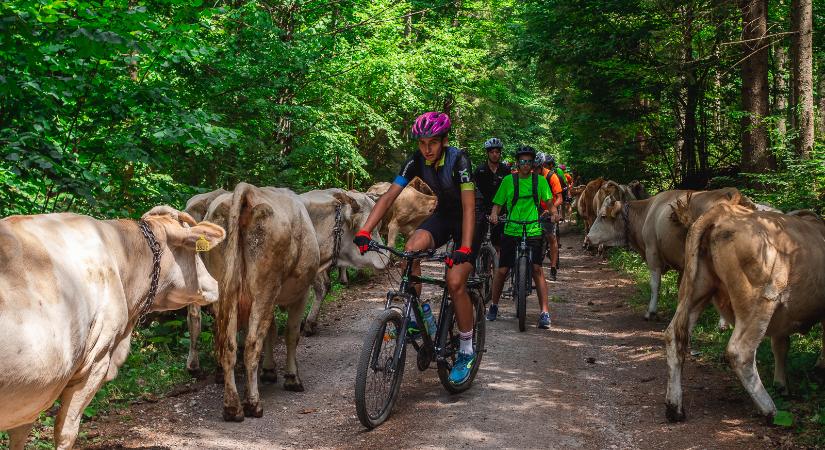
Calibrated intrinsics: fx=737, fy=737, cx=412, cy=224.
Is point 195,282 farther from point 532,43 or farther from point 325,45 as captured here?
point 532,43

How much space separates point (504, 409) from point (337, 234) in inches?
133

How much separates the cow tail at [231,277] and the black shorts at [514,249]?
4880mm

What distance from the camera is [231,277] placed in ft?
21.2

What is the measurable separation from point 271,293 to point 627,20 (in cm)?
1141

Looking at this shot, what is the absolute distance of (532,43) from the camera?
17297 mm

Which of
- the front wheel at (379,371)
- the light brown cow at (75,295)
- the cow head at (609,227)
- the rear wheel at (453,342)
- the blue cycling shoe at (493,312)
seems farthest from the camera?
the cow head at (609,227)

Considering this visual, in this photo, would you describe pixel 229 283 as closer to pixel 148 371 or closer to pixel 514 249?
pixel 148 371

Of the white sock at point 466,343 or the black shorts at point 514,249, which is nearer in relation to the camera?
the white sock at point 466,343

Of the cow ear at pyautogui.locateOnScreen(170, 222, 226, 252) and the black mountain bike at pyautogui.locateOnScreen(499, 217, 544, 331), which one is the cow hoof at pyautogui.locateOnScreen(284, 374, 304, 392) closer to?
the cow ear at pyautogui.locateOnScreen(170, 222, 226, 252)

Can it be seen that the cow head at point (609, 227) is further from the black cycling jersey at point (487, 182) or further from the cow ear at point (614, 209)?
the black cycling jersey at point (487, 182)

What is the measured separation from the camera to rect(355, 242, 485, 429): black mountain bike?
5781mm

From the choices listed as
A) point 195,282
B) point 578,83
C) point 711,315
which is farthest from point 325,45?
point 195,282

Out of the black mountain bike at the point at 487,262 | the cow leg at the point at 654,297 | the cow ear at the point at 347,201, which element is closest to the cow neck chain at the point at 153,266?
the cow ear at the point at 347,201

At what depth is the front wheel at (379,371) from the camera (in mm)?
5691
